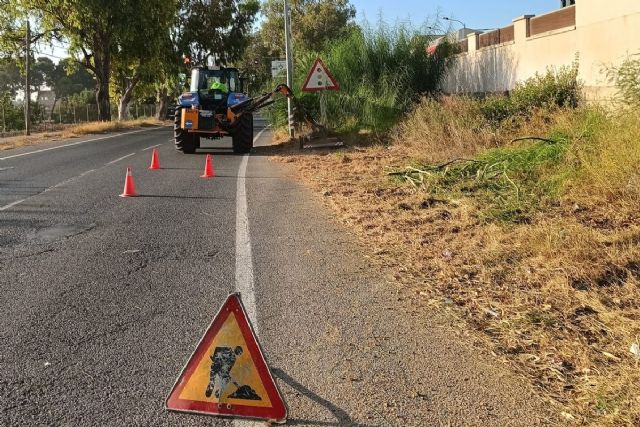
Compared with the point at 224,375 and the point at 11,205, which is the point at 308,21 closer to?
the point at 11,205

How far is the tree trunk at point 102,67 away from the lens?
38.8m

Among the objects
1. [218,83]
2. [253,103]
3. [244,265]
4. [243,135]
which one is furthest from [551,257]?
[218,83]

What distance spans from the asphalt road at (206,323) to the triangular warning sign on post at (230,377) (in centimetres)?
13

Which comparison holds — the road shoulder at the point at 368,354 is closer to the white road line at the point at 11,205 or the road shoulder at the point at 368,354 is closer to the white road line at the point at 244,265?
the white road line at the point at 244,265

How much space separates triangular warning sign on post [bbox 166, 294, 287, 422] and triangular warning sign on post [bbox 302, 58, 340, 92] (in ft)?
49.9

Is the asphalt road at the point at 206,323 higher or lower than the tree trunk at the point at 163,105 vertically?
lower

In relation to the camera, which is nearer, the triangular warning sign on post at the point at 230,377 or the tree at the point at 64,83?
the triangular warning sign on post at the point at 230,377

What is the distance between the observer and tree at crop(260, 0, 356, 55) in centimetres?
5541

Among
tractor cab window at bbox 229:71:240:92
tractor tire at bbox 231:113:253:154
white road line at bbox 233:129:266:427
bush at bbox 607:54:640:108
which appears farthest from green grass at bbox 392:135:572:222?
tractor cab window at bbox 229:71:240:92

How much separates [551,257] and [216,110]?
47.7 feet

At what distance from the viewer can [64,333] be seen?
14.8ft


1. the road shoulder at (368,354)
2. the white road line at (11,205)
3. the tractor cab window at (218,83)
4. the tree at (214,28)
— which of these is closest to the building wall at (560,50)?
the tractor cab window at (218,83)

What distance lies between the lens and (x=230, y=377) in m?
3.26

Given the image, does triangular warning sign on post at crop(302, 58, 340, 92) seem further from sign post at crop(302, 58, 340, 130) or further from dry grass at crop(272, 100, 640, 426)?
dry grass at crop(272, 100, 640, 426)
